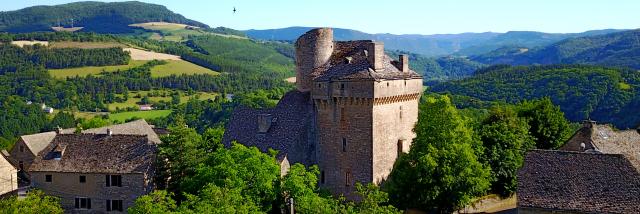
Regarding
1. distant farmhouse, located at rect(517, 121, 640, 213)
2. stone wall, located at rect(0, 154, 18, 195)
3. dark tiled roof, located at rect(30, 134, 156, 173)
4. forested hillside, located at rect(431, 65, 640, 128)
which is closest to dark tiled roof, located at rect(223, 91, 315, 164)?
dark tiled roof, located at rect(30, 134, 156, 173)

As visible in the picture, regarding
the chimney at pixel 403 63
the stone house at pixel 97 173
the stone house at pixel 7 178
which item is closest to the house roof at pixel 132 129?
the stone house at pixel 7 178

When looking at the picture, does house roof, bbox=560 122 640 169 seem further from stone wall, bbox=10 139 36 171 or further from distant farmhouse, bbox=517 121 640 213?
stone wall, bbox=10 139 36 171

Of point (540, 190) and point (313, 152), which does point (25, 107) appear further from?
point (540, 190)

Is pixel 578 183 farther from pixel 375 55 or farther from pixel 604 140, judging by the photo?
pixel 375 55

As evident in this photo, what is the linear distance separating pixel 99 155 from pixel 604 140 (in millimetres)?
47701

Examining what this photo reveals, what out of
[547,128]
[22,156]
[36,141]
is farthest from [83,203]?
[547,128]

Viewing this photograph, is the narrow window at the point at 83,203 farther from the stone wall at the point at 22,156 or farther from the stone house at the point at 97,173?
the stone wall at the point at 22,156

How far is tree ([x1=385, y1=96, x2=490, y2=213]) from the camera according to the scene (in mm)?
57844

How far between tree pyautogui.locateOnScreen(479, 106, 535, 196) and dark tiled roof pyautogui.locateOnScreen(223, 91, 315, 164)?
1843 centimetres

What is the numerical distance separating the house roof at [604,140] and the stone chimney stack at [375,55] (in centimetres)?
2000

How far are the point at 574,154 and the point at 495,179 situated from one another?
1654 centimetres

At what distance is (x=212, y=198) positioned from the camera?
48.2 metres

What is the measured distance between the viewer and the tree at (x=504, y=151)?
68.5 m

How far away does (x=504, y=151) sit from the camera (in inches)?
2707
